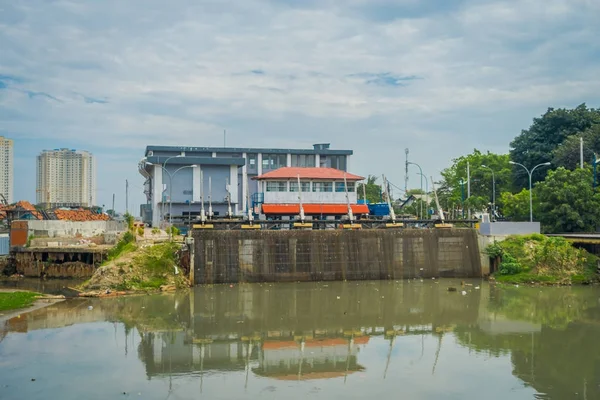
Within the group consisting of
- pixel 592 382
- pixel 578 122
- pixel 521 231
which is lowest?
pixel 592 382

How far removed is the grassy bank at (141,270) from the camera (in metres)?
33.5

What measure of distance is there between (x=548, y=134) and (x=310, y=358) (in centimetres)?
4971

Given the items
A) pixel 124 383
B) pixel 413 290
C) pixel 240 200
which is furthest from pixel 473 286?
pixel 240 200

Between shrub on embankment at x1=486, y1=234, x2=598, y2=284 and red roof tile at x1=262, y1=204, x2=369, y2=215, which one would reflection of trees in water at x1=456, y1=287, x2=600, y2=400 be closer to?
shrub on embankment at x1=486, y1=234, x2=598, y2=284

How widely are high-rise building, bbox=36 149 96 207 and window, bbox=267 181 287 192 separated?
13821 cm

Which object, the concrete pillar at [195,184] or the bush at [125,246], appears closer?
the bush at [125,246]

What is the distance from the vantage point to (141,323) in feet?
84.8

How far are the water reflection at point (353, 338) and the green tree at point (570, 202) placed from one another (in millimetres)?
9970

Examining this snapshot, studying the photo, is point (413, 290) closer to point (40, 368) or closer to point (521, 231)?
point (521, 231)

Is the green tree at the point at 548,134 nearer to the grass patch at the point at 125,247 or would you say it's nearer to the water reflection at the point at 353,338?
the water reflection at the point at 353,338

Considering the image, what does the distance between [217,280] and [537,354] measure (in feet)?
67.5

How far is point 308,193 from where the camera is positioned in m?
46.9

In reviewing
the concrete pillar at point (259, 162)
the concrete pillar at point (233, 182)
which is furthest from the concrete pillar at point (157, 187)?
the concrete pillar at point (259, 162)

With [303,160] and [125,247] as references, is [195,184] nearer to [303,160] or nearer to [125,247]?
[303,160]
